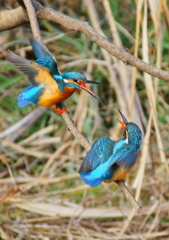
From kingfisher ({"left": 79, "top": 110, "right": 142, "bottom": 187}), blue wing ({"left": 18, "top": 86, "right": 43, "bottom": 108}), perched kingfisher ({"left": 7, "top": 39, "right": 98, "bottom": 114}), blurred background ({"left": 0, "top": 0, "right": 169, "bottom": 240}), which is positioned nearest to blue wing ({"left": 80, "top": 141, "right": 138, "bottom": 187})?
kingfisher ({"left": 79, "top": 110, "right": 142, "bottom": 187})

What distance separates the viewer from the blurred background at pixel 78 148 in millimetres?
3029

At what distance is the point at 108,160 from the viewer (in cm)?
174

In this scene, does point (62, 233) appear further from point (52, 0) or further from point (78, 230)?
point (52, 0)

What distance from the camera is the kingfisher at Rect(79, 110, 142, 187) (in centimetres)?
167

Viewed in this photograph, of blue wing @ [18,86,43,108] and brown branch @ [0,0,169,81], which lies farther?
blue wing @ [18,86,43,108]

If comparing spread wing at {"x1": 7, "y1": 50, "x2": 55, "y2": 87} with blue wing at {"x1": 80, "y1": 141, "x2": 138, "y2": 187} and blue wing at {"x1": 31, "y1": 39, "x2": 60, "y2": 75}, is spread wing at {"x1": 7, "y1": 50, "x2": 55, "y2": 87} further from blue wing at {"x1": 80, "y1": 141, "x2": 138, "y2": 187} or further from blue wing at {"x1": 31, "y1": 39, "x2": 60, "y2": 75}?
blue wing at {"x1": 80, "y1": 141, "x2": 138, "y2": 187}

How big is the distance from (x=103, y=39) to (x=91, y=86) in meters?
2.13

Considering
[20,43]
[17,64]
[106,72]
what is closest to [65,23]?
[17,64]

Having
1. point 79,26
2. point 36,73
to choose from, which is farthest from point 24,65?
point 79,26

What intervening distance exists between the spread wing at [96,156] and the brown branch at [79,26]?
1.06ft

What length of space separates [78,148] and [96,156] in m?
1.85

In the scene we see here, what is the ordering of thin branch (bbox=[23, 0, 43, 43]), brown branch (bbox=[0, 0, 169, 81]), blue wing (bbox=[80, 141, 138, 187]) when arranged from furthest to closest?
1. thin branch (bbox=[23, 0, 43, 43])
2. blue wing (bbox=[80, 141, 138, 187])
3. brown branch (bbox=[0, 0, 169, 81])

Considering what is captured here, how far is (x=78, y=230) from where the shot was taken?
118 inches

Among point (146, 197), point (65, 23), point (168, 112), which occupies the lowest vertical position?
point (146, 197)
